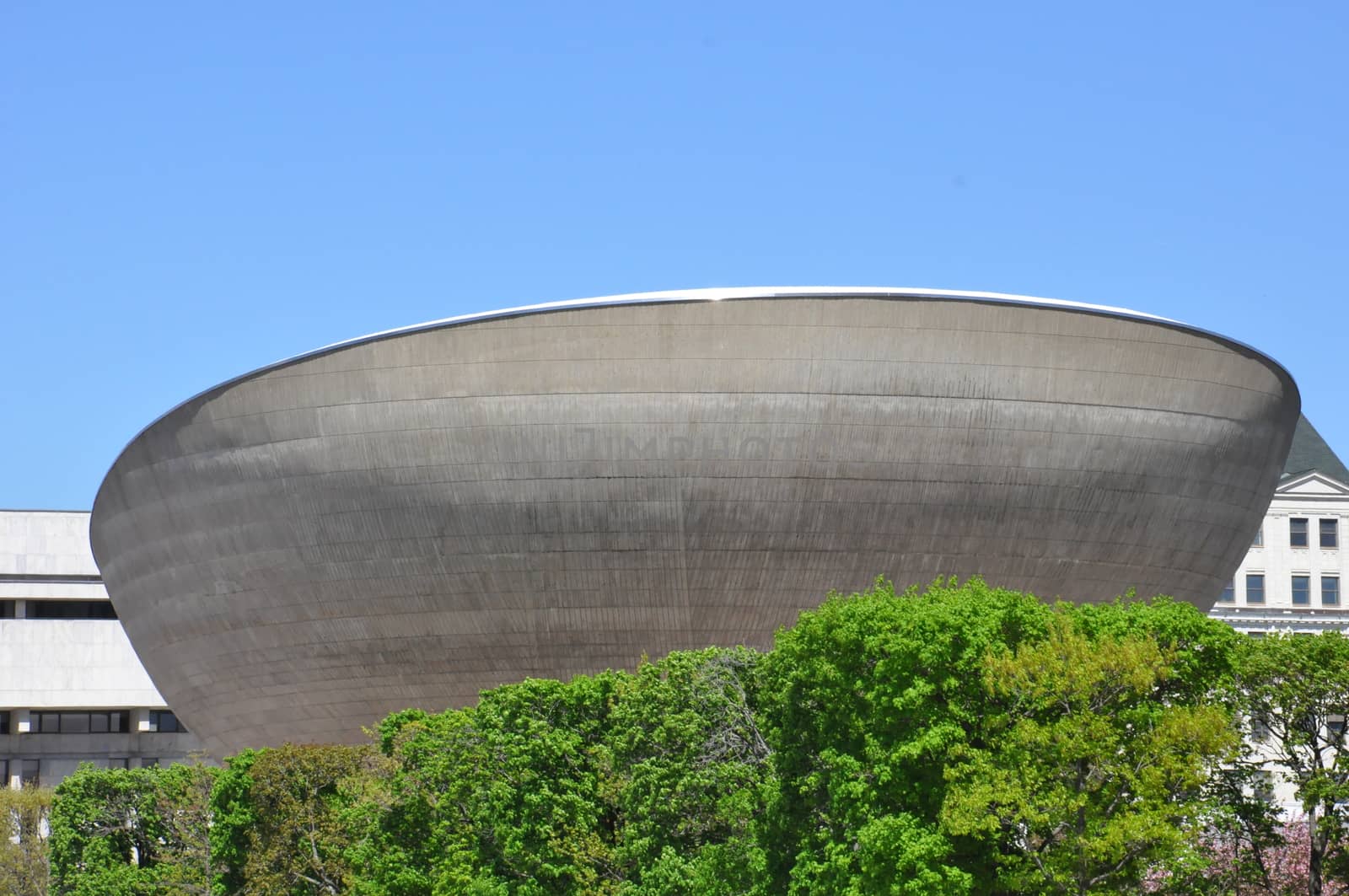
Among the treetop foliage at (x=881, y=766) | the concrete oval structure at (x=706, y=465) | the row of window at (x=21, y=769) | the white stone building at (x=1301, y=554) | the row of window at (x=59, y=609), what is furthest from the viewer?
the white stone building at (x=1301, y=554)

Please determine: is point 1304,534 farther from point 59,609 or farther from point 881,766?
point 881,766

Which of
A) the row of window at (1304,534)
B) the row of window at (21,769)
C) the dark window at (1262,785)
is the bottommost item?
the dark window at (1262,785)

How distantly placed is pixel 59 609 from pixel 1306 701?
2648 inches

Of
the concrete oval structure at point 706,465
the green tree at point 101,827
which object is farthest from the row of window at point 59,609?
the concrete oval structure at point 706,465

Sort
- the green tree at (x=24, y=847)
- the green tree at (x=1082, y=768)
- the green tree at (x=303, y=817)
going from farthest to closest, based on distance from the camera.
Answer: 1. the green tree at (x=24, y=847)
2. the green tree at (x=303, y=817)
3. the green tree at (x=1082, y=768)

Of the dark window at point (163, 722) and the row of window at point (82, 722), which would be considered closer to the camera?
the row of window at point (82, 722)

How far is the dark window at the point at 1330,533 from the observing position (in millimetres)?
87125

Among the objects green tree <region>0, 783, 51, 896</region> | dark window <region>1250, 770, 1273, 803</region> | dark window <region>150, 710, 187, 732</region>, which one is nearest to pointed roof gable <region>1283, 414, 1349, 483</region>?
dark window <region>150, 710, 187, 732</region>

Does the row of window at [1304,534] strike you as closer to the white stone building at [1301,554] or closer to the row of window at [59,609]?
the white stone building at [1301,554]

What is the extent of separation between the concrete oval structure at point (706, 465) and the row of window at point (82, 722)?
45104mm

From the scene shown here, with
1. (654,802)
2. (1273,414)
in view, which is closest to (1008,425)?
(1273,414)

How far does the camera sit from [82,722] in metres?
82.8

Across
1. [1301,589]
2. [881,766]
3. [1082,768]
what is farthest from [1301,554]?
[881,766]

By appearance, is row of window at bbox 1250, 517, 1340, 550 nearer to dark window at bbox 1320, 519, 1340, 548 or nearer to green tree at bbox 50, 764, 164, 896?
dark window at bbox 1320, 519, 1340, 548
